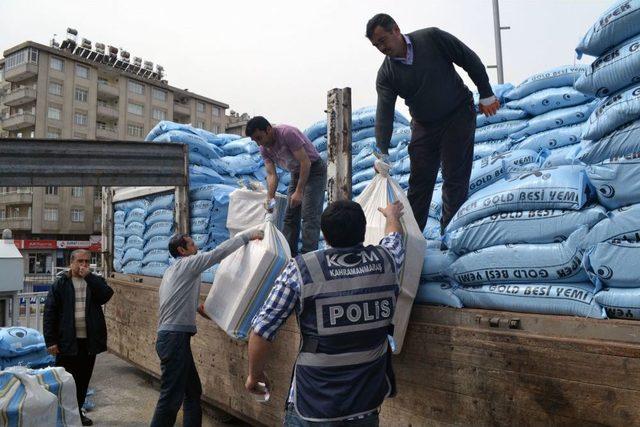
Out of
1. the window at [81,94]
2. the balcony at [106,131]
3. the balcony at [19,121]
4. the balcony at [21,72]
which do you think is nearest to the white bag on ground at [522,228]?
the balcony at [19,121]

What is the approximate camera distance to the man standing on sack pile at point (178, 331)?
12.0ft

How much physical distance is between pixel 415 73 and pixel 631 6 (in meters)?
1.08

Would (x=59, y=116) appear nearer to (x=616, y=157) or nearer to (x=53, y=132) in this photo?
(x=53, y=132)

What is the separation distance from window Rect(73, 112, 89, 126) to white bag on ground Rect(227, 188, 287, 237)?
133ft

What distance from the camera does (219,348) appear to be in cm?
421

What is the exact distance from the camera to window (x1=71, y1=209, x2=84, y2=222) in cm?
3891

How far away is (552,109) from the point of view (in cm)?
418

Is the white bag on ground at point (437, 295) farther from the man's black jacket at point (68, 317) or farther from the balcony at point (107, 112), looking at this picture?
the balcony at point (107, 112)

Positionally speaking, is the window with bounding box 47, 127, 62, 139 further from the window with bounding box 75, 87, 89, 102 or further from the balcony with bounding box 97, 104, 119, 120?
the balcony with bounding box 97, 104, 119, 120

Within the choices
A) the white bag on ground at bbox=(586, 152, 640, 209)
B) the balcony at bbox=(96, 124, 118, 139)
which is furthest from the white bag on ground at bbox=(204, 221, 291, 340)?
the balcony at bbox=(96, 124, 118, 139)

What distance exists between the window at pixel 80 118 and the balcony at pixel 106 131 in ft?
4.27

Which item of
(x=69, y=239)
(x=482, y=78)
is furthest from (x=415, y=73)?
(x=69, y=239)

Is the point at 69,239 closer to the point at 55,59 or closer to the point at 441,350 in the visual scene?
the point at 55,59

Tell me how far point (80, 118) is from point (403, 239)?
140ft
